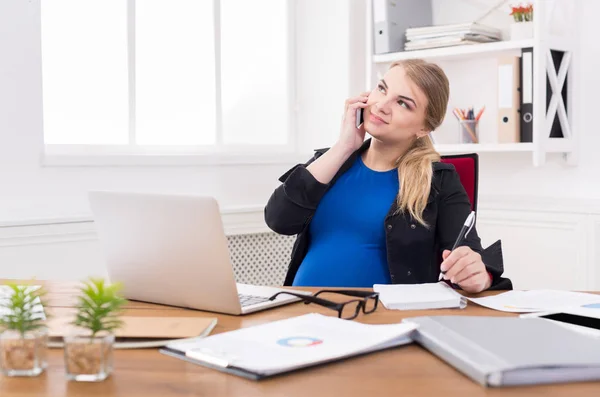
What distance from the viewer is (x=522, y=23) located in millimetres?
3115

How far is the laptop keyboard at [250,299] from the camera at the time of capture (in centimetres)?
147

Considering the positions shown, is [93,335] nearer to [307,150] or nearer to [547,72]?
[547,72]

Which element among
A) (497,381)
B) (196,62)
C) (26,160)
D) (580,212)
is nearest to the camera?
(497,381)

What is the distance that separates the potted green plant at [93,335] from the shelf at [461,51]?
248cm

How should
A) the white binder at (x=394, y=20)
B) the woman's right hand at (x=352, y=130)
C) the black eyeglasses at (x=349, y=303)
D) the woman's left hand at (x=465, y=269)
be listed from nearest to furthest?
the black eyeglasses at (x=349, y=303)
the woman's left hand at (x=465, y=269)
the woman's right hand at (x=352, y=130)
the white binder at (x=394, y=20)

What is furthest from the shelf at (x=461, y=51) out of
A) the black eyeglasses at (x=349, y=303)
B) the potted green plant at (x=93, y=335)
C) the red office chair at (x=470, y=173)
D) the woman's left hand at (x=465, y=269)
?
the potted green plant at (x=93, y=335)

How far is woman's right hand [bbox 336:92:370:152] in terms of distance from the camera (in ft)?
7.13

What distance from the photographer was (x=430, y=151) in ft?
7.14

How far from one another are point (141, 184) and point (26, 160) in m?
0.51

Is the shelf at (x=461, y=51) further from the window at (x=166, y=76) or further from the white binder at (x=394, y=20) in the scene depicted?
the window at (x=166, y=76)

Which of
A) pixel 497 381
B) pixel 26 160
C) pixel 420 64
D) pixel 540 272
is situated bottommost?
pixel 540 272

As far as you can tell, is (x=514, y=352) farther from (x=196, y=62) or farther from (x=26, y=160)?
(x=196, y=62)

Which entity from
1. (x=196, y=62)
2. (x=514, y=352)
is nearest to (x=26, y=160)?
(x=196, y=62)

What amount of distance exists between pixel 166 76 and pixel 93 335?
8.85ft
